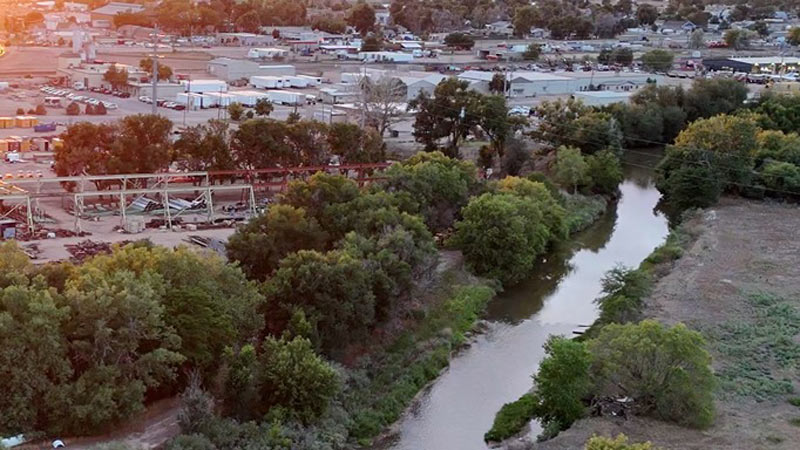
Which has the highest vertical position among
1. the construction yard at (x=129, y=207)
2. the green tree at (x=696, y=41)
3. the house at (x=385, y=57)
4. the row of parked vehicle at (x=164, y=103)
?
the green tree at (x=696, y=41)

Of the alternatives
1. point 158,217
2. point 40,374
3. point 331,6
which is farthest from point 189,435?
point 331,6

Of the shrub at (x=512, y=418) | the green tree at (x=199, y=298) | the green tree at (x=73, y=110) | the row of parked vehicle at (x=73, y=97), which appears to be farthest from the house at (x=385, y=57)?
the shrub at (x=512, y=418)

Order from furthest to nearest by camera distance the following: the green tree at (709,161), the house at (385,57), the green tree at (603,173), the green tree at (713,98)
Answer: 1. the house at (385,57)
2. the green tree at (713,98)
3. the green tree at (603,173)
4. the green tree at (709,161)

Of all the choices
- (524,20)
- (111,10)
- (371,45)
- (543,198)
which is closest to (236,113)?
(543,198)

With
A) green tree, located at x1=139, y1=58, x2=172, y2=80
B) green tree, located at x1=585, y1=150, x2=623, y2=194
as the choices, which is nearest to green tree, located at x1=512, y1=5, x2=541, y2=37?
green tree, located at x1=139, y1=58, x2=172, y2=80

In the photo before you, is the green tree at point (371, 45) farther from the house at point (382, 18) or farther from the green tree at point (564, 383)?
the green tree at point (564, 383)

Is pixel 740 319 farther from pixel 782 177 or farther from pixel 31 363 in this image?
pixel 31 363

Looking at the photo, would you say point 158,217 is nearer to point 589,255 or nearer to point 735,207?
point 589,255
